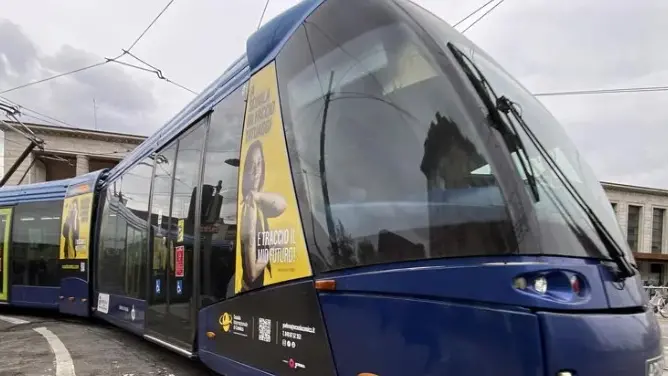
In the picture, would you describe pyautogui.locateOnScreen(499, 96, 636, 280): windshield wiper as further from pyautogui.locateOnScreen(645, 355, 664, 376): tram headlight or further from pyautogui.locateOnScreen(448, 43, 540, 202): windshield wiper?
pyautogui.locateOnScreen(645, 355, 664, 376): tram headlight

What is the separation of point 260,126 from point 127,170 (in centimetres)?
526

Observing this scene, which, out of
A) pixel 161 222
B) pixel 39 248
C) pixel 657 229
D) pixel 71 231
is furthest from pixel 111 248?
pixel 657 229

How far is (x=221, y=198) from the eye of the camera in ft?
15.4

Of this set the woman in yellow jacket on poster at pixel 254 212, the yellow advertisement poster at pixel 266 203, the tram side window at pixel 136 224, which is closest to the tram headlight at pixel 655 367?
the yellow advertisement poster at pixel 266 203

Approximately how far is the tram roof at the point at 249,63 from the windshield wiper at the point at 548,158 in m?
1.42

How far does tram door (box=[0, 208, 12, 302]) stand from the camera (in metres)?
12.0

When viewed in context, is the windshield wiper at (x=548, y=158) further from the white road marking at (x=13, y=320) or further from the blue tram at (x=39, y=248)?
the white road marking at (x=13, y=320)

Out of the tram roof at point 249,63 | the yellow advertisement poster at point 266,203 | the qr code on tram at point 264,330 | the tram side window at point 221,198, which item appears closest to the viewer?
the yellow advertisement poster at point 266,203

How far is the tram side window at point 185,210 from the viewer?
17.2 feet

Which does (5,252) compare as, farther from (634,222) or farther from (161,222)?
(634,222)

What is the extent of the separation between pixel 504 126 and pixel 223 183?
2.75 metres

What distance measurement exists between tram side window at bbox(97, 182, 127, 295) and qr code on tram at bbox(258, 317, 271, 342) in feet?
15.9

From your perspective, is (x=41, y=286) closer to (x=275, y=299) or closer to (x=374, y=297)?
(x=275, y=299)

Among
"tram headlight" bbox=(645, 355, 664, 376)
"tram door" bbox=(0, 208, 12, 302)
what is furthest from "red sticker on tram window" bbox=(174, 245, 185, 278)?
"tram door" bbox=(0, 208, 12, 302)
